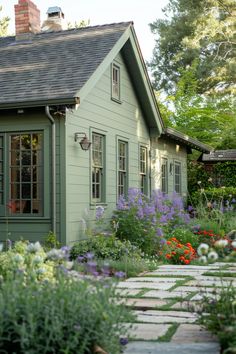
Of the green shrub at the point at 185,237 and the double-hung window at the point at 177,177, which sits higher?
the double-hung window at the point at 177,177

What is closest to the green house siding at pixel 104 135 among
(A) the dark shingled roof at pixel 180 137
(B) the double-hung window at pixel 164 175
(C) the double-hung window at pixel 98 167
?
(C) the double-hung window at pixel 98 167

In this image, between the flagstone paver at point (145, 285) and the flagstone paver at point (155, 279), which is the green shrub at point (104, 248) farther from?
the flagstone paver at point (145, 285)

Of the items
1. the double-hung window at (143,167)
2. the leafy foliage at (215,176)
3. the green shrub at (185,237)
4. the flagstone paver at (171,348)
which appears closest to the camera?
the flagstone paver at (171,348)

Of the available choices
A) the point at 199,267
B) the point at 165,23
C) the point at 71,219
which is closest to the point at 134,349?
the point at 199,267

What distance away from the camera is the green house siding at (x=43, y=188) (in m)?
9.40

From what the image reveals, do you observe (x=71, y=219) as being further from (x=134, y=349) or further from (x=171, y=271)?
(x=134, y=349)

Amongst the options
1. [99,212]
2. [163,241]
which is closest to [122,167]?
[99,212]

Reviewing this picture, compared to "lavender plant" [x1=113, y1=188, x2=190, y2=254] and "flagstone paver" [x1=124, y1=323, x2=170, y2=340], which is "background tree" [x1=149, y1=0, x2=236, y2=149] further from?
"flagstone paver" [x1=124, y1=323, x2=170, y2=340]

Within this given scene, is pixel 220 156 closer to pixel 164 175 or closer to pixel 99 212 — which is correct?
pixel 164 175

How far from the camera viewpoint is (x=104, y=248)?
923 cm

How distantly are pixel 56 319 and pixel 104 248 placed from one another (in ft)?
19.5

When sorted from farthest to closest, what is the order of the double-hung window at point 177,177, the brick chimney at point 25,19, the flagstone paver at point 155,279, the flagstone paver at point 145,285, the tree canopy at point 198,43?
the tree canopy at point 198,43 < the double-hung window at point 177,177 < the brick chimney at point 25,19 < the flagstone paver at point 155,279 < the flagstone paver at point 145,285

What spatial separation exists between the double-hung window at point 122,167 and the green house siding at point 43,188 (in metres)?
3.19

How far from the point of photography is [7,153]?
9805mm
